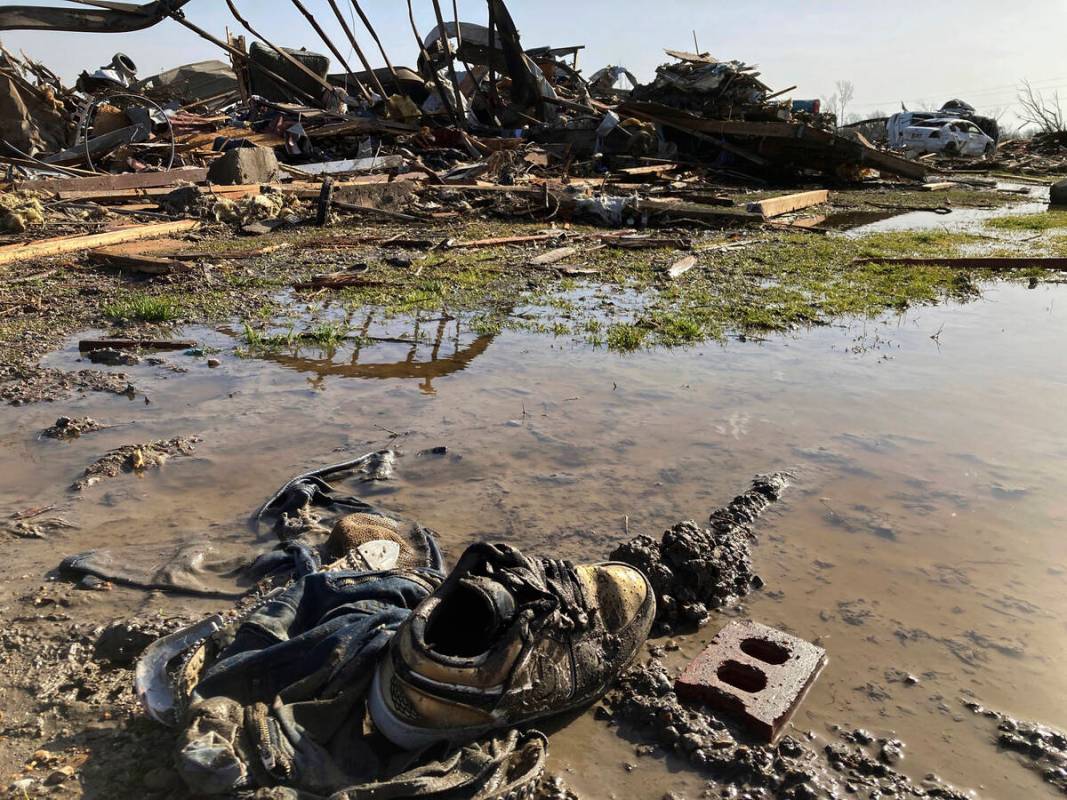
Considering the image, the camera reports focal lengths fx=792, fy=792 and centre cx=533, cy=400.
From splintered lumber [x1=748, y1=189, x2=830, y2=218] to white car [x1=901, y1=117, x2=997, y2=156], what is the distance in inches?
540

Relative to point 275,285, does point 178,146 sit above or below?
above

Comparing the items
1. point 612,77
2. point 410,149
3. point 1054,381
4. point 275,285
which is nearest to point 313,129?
point 410,149

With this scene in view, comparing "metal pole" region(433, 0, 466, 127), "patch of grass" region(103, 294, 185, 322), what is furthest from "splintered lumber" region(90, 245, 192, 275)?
A: "metal pole" region(433, 0, 466, 127)

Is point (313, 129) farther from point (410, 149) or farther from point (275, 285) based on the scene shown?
point (275, 285)

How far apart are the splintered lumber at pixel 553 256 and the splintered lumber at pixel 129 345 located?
3.81 m

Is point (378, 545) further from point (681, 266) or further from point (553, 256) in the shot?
point (553, 256)

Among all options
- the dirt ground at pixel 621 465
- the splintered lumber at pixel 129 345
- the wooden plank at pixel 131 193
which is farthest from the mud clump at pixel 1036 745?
the wooden plank at pixel 131 193

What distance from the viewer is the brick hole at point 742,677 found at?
2068 millimetres

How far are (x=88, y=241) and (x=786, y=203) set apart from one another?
986cm

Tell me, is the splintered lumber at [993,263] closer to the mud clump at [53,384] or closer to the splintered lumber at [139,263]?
the splintered lumber at [139,263]

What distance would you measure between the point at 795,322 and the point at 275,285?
4.35 metres

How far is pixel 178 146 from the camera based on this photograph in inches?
561

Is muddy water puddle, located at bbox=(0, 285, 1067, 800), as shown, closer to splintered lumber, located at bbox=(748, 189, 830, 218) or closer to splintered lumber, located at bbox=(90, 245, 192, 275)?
splintered lumber, located at bbox=(90, 245, 192, 275)

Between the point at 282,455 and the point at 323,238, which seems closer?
the point at 282,455
